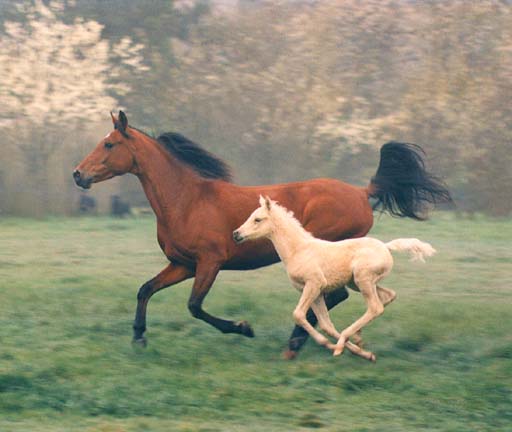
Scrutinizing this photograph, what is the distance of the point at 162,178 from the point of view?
1078 cm

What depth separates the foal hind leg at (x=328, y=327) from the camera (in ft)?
31.2

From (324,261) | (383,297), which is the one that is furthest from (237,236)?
(383,297)

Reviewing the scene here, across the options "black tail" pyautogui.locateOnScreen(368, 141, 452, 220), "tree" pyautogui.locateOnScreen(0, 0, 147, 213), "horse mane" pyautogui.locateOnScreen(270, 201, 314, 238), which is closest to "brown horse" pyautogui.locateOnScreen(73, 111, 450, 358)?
"black tail" pyautogui.locateOnScreen(368, 141, 452, 220)

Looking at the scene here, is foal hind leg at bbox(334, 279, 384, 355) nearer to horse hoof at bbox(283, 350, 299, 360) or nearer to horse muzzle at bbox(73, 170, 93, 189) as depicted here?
horse hoof at bbox(283, 350, 299, 360)

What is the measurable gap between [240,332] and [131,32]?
101ft

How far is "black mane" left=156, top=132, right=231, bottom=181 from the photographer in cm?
1103

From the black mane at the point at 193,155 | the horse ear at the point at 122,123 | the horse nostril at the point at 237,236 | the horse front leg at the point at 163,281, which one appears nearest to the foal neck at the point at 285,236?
the horse nostril at the point at 237,236

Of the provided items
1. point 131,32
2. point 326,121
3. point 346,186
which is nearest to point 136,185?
point 326,121

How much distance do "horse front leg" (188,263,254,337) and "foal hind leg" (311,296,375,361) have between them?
2.88 feet

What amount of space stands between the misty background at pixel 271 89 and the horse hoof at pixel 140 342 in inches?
770

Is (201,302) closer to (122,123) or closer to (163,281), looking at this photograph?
(163,281)

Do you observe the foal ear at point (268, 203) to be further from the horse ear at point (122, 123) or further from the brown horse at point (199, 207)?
the horse ear at point (122, 123)

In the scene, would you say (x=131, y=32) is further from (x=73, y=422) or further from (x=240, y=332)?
(x=73, y=422)

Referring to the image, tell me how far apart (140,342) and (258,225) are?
157cm
